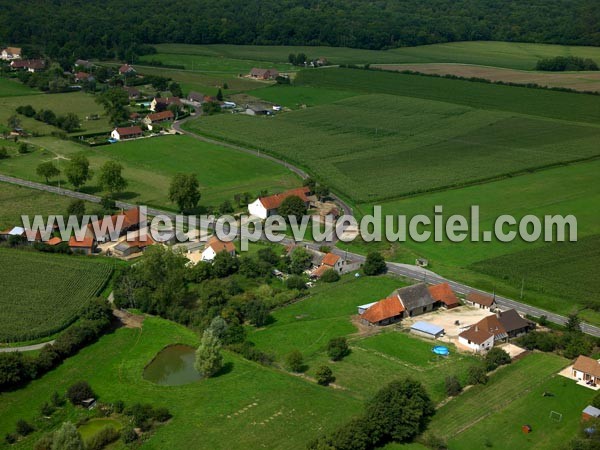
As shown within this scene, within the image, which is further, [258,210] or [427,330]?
[258,210]

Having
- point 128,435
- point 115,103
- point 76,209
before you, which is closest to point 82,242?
point 76,209

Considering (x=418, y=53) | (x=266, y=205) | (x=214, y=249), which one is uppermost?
(x=418, y=53)

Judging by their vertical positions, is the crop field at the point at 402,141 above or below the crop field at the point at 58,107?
below

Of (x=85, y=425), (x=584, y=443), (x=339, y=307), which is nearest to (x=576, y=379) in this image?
(x=584, y=443)

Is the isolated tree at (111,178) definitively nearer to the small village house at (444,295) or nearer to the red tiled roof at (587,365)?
the small village house at (444,295)

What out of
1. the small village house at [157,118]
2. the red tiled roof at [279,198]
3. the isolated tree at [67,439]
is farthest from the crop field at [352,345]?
the small village house at [157,118]

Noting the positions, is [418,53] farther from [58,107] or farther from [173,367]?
[173,367]

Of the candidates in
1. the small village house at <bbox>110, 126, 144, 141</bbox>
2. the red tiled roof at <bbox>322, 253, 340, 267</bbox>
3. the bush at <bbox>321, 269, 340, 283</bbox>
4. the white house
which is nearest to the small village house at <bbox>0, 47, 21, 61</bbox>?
the small village house at <bbox>110, 126, 144, 141</bbox>

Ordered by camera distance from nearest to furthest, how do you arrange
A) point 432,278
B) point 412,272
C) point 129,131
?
Answer: point 432,278 → point 412,272 → point 129,131
